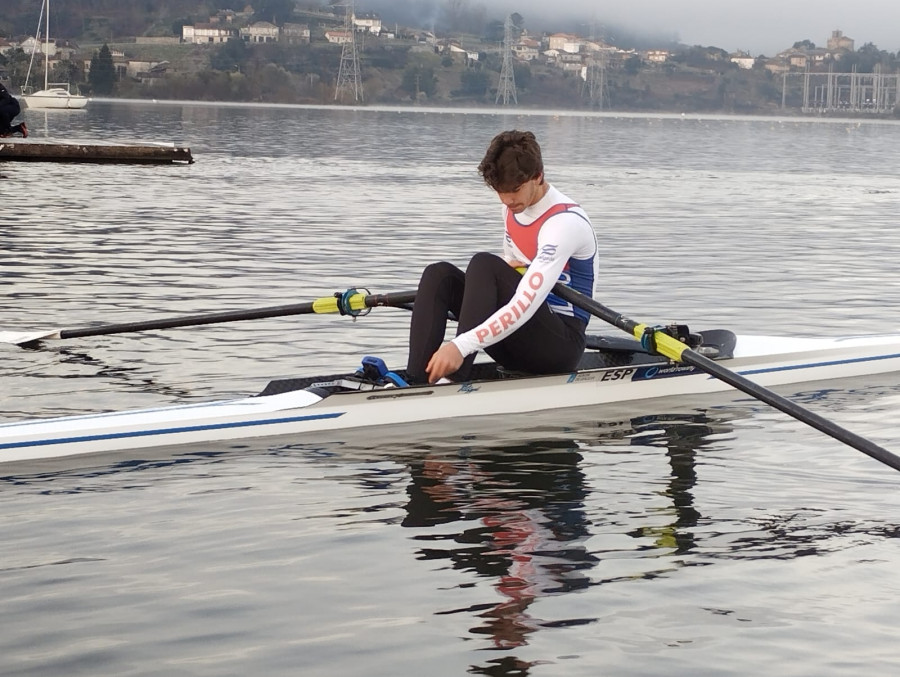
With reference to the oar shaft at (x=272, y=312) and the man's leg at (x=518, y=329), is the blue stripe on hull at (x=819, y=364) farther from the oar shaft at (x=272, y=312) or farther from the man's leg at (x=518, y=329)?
the oar shaft at (x=272, y=312)

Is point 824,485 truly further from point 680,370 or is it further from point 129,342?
point 129,342

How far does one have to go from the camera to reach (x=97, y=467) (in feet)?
24.6

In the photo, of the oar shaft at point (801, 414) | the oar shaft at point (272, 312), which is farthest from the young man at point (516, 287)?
the oar shaft at point (801, 414)

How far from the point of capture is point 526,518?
22.3ft

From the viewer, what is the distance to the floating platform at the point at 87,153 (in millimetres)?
36938

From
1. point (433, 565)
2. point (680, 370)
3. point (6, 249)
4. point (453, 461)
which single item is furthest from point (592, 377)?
point (6, 249)

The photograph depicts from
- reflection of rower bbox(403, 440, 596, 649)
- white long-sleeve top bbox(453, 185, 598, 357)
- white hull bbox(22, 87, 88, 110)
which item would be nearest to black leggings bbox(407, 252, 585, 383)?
white long-sleeve top bbox(453, 185, 598, 357)

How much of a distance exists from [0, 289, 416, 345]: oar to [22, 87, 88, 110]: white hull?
336 feet

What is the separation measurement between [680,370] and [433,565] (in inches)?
152

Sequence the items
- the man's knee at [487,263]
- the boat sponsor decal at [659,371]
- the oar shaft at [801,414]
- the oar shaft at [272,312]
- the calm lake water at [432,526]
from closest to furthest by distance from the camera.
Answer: the calm lake water at [432,526]
the oar shaft at [801,414]
the man's knee at [487,263]
the oar shaft at [272,312]
the boat sponsor decal at [659,371]

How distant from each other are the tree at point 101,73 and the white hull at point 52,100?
69925 mm

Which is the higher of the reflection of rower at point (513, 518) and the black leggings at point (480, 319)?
the black leggings at point (480, 319)

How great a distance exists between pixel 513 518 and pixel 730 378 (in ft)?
5.05

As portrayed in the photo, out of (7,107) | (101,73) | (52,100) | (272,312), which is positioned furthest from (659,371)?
(101,73)
